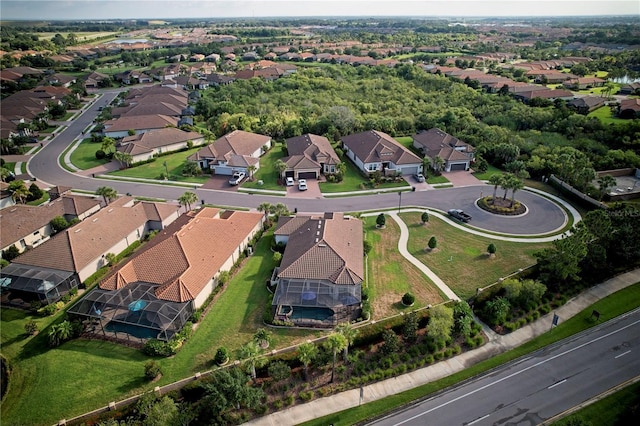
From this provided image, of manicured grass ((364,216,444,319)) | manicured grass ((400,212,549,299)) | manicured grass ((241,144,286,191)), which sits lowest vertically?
manicured grass ((364,216,444,319))

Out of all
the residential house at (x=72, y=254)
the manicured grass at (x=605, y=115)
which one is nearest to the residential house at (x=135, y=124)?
Answer: the residential house at (x=72, y=254)

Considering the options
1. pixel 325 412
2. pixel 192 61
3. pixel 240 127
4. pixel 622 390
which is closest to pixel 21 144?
pixel 240 127

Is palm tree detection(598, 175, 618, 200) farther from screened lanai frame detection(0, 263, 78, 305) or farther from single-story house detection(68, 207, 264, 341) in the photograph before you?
screened lanai frame detection(0, 263, 78, 305)

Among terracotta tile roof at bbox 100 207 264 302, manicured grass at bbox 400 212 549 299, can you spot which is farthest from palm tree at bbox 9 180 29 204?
manicured grass at bbox 400 212 549 299

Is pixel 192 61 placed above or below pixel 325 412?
above

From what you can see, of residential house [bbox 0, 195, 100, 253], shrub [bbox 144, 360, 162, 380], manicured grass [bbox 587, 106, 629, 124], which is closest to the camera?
shrub [bbox 144, 360, 162, 380]

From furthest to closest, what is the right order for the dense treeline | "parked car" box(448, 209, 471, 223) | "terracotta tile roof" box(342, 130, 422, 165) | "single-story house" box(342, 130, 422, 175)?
the dense treeline < "terracotta tile roof" box(342, 130, 422, 165) < "single-story house" box(342, 130, 422, 175) < "parked car" box(448, 209, 471, 223)

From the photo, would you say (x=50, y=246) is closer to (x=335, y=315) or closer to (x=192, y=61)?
(x=335, y=315)
